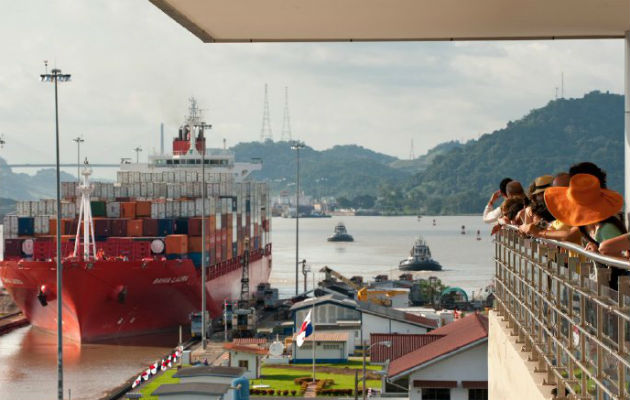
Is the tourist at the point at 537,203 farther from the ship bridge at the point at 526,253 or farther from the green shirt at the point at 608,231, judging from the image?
the green shirt at the point at 608,231

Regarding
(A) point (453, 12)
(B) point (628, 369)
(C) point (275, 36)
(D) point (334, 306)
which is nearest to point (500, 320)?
(A) point (453, 12)

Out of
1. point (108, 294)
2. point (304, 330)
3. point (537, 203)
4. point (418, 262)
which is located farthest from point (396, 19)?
point (418, 262)

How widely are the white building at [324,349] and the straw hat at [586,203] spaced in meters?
32.2

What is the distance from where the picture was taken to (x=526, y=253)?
20.6ft


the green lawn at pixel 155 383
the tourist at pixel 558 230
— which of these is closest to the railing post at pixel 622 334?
the tourist at pixel 558 230

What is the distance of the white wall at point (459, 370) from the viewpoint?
57.9 feet

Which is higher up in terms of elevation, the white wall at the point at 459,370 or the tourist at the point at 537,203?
the tourist at the point at 537,203

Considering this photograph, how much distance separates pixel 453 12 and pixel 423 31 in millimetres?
880

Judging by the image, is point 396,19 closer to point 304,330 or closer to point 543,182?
point 543,182

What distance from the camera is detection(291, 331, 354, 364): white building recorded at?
3706cm

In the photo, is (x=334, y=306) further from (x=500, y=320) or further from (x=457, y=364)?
(x=500, y=320)

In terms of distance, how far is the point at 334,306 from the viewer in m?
42.8

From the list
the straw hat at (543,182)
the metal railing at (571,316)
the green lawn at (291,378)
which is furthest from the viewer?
the green lawn at (291,378)

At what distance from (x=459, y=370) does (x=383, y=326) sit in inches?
768
